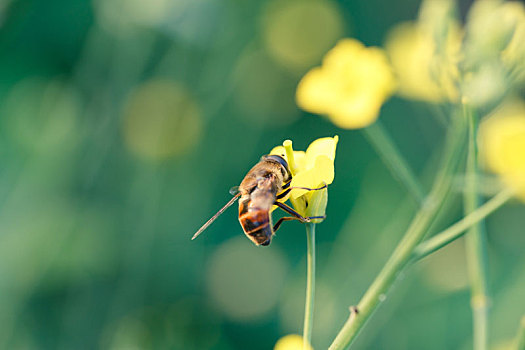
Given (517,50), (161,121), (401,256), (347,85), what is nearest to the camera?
(401,256)

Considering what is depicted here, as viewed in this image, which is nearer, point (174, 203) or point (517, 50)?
point (517, 50)

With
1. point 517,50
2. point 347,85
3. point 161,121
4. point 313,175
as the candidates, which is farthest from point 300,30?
point 313,175

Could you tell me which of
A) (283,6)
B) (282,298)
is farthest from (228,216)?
(283,6)

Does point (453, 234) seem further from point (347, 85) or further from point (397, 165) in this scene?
point (347, 85)

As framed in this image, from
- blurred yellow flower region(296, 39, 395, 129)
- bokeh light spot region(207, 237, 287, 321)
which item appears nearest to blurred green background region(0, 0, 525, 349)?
bokeh light spot region(207, 237, 287, 321)

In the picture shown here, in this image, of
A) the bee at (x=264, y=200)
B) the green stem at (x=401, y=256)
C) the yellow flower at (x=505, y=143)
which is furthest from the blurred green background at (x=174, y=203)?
the green stem at (x=401, y=256)

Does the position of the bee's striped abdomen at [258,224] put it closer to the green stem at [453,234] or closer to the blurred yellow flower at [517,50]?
the green stem at [453,234]

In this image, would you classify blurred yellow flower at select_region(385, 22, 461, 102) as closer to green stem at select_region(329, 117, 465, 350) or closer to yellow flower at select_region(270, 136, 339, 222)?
green stem at select_region(329, 117, 465, 350)
